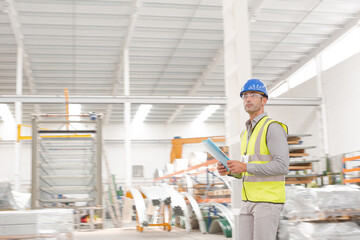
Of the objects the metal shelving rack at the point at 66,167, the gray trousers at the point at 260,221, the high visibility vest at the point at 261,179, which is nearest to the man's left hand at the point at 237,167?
the high visibility vest at the point at 261,179

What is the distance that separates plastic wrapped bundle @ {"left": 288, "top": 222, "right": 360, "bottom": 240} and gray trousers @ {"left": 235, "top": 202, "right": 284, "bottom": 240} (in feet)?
9.46

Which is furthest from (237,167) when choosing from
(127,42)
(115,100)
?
(127,42)

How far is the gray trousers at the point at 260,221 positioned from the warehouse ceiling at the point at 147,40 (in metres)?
12.1

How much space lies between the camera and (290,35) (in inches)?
687

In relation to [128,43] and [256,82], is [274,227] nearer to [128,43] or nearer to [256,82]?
[256,82]

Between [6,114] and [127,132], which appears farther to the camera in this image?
[6,114]

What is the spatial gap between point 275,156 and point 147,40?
14.9 m

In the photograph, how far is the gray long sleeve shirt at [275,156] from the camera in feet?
9.02

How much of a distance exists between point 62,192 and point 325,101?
14.5 metres

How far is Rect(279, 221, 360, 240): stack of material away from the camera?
5522 mm

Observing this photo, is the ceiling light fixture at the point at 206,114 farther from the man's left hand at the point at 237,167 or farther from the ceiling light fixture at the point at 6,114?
the man's left hand at the point at 237,167

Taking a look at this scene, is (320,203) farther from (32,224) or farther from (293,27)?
(293,27)

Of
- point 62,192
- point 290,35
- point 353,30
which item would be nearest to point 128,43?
point 290,35

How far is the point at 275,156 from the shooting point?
9.09 ft
